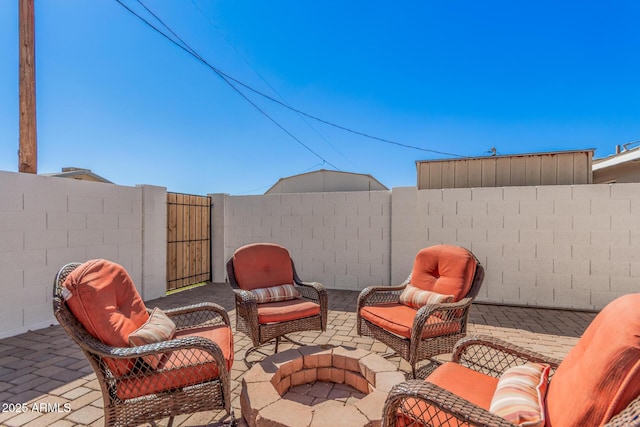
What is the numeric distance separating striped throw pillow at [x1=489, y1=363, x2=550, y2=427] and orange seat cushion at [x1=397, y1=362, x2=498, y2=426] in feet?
0.36

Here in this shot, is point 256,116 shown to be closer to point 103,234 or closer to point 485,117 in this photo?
point 103,234

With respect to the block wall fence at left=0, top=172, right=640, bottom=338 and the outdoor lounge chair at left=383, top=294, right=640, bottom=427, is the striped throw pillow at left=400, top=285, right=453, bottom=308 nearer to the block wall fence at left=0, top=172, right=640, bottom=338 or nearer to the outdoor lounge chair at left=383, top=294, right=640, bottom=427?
the outdoor lounge chair at left=383, top=294, right=640, bottom=427

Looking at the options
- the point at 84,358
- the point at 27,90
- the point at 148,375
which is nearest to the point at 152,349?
the point at 148,375

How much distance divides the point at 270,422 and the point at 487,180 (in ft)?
18.0

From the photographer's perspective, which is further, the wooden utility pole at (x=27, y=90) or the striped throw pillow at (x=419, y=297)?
the wooden utility pole at (x=27, y=90)

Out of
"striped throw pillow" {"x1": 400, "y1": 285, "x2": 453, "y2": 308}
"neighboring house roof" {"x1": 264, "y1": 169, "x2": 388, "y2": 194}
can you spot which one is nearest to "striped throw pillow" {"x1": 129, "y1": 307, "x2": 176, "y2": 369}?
"striped throw pillow" {"x1": 400, "y1": 285, "x2": 453, "y2": 308}

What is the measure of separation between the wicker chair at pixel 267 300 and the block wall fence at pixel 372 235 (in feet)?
7.28

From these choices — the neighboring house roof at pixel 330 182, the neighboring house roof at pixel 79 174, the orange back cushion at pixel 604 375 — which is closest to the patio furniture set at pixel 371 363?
the orange back cushion at pixel 604 375

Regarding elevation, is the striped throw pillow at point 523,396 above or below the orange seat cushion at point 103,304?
below

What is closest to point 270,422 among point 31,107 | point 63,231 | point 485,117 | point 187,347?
point 187,347

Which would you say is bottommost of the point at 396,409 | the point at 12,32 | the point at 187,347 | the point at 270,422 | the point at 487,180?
the point at 270,422

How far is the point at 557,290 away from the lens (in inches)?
169

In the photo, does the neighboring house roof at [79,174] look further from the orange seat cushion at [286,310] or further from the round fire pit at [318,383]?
the round fire pit at [318,383]

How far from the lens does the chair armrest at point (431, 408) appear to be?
104cm
